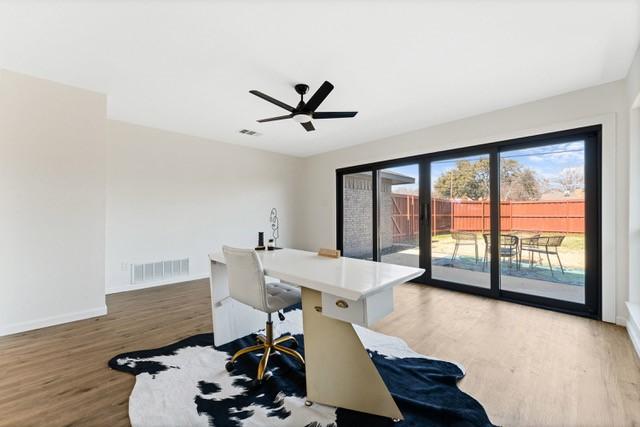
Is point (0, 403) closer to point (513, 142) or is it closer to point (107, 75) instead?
point (107, 75)

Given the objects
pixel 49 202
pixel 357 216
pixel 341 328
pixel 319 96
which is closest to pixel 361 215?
pixel 357 216

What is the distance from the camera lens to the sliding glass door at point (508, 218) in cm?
303

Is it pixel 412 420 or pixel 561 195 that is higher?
pixel 561 195

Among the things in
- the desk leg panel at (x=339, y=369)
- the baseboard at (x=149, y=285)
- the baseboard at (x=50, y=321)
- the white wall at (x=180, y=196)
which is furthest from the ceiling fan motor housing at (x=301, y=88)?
the baseboard at (x=149, y=285)

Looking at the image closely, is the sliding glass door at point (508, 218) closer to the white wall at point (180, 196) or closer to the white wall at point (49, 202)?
the white wall at point (180, 196)

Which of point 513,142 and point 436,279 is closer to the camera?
point 513,142

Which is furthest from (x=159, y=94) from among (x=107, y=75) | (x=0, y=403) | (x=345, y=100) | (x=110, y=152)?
(x=0, y=403)

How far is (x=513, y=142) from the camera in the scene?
3438 millimetres

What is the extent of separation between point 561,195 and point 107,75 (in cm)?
515

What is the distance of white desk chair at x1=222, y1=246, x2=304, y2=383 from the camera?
1.72 metres

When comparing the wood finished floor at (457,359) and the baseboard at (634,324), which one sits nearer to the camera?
the wood finished floor at (457,359)

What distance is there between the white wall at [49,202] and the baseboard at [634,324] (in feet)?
16.8

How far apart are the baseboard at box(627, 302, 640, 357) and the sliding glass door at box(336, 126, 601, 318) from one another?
0.36 meters

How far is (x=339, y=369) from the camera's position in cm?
155
